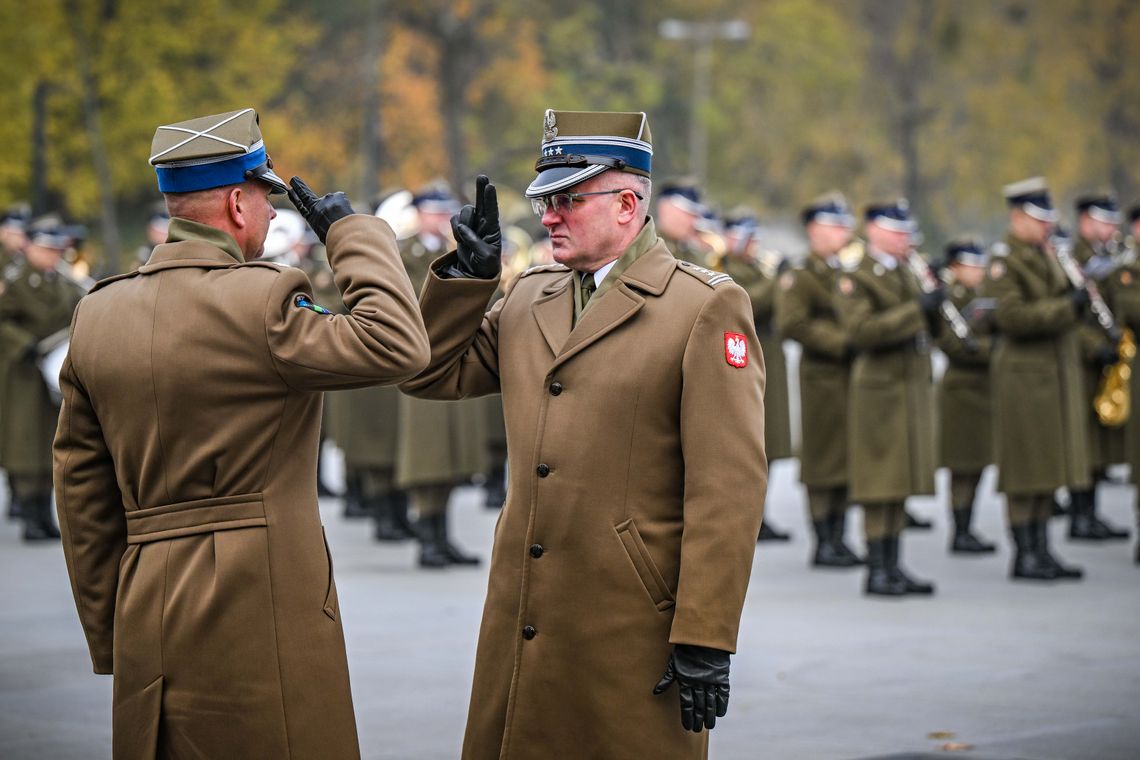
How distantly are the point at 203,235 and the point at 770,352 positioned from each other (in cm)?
935

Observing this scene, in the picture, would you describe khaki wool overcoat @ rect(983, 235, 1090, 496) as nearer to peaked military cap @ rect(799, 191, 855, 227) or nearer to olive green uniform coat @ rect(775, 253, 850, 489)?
olive green uniform coat @ rect(775, 253, 850, 489)

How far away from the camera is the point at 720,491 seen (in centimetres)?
427

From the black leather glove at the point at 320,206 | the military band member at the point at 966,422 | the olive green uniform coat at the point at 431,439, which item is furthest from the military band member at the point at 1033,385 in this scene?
the black leather glove at the point at 320,206

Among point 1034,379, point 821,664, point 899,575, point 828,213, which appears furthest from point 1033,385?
point 821,664

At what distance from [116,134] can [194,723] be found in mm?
29554

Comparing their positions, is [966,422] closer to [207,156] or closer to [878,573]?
[878,573]

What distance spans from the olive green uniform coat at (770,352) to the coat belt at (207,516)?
852 cm

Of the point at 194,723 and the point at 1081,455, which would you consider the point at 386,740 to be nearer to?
the point at 194,723

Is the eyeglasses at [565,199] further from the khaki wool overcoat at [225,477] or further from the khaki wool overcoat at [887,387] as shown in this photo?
the khaki wool overcoat at [887,387]

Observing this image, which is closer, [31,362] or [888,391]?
[888,391]

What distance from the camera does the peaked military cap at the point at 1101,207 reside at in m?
13.4

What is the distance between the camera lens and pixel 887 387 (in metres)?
10.6

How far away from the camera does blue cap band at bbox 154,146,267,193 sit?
14.0 ft

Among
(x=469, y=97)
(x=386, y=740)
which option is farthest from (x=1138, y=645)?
(x=469, y=97)
